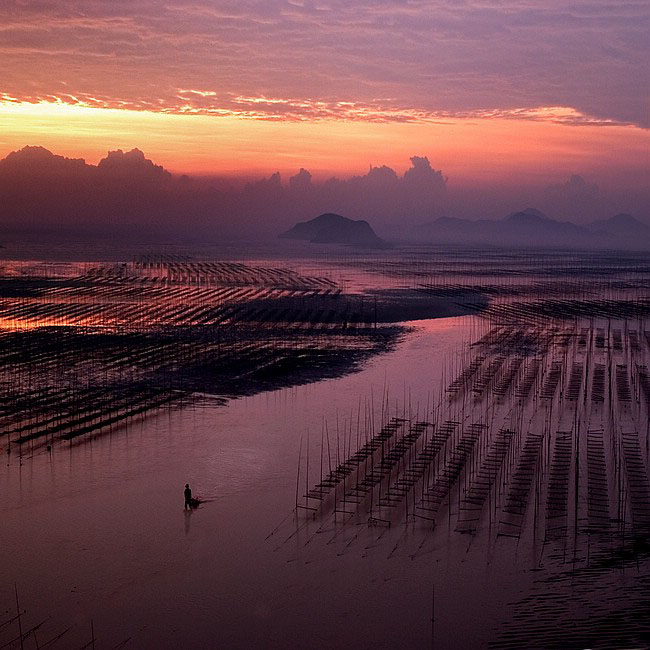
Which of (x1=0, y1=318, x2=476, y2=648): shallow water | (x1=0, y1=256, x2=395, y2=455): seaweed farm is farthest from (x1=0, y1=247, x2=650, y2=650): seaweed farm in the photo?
(x1=0, y1=256, x2=395, y2=455): seaweed farm

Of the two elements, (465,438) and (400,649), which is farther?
(465,438)

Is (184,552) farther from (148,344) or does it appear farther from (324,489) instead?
(148,344)

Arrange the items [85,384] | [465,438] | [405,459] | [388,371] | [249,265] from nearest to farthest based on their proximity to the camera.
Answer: [405,459]
[465,438]
[85,384]
[388,371]
[249,265]

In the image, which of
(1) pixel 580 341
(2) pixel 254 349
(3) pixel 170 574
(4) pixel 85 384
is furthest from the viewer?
(1) pixel 580 341

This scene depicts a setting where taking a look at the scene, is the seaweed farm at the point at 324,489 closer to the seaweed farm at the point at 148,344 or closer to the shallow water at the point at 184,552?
the shallow water at the point at 184,552

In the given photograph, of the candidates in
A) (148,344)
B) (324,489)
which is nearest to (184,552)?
(324,489)

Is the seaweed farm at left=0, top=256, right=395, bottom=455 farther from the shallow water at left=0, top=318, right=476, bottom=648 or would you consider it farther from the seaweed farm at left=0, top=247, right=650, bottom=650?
the shallow water at left=0, top=318, right=476, bottom=648

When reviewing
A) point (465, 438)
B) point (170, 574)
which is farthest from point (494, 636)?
point (465, 438)

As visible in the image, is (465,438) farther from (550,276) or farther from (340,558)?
(550,276)
